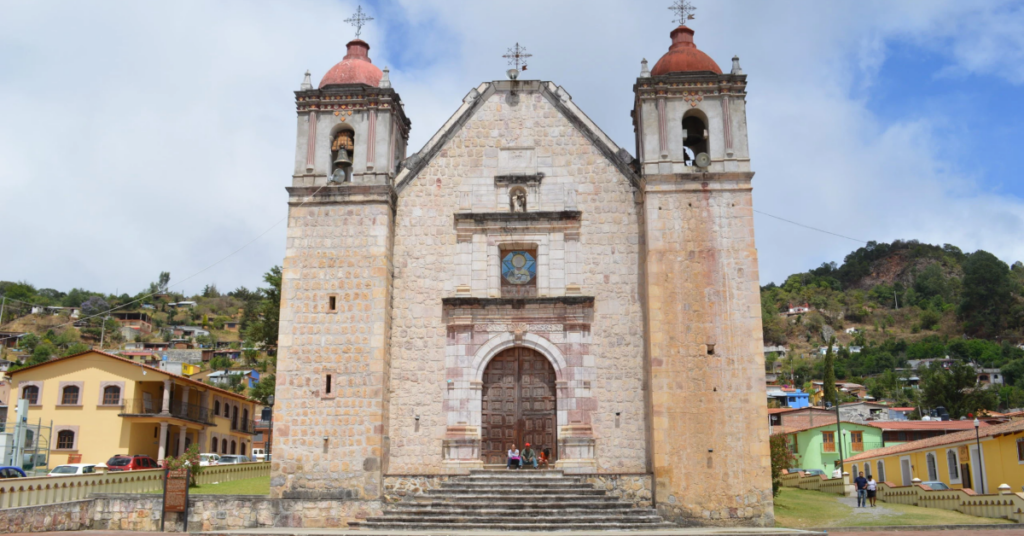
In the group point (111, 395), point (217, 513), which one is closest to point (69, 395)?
point (111, 395)

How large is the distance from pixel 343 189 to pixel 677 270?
8.01 metres

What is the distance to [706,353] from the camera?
18.2m

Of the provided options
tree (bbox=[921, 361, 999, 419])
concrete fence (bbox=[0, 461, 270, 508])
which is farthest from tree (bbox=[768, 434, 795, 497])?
tree (bbox=[921, 361, 999, 419])

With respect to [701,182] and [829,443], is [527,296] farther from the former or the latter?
[829,443]

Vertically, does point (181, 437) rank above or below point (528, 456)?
above

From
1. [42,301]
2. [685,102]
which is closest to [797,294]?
[42,301]

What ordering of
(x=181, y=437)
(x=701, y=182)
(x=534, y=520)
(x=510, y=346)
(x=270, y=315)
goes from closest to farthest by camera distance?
(x=534, y=520)
(x=701, y=182)
(x=510, y=346)
(x=270, y=315)
(x=181, y=437)

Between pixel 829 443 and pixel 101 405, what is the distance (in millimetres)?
36186

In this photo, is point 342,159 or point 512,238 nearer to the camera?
point 512,238

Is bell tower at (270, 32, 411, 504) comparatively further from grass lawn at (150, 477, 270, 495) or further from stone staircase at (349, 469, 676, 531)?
grass lawn at (150, 477, 270, 495)

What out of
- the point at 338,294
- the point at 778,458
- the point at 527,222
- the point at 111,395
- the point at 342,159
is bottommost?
the point at 778,458

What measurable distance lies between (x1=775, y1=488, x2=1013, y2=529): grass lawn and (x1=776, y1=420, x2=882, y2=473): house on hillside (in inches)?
857

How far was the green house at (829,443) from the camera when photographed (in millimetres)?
44812

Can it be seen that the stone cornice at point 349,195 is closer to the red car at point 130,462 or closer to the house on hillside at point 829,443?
the red car at point 130,462
